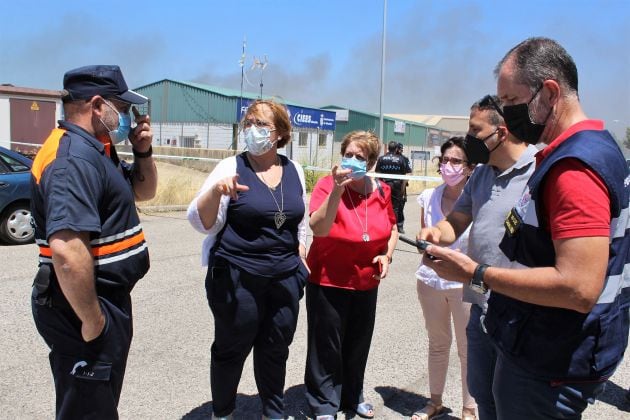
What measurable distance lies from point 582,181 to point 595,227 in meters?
0.15

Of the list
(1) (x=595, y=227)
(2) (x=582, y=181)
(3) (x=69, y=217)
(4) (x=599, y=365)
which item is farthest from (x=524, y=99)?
(3) (x=69, y=217)

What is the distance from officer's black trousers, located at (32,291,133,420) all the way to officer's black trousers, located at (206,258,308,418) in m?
0.81

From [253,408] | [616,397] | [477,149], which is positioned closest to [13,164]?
[253,408]

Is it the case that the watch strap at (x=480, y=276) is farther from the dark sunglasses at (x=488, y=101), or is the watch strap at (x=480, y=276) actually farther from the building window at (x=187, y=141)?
the building window at (x=187, y=141)

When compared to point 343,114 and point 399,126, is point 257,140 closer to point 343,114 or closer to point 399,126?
A: point 343,114

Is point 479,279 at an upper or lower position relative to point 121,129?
lower

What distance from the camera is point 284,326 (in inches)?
128

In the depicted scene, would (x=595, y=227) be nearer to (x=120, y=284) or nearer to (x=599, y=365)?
(x=599, y=365)

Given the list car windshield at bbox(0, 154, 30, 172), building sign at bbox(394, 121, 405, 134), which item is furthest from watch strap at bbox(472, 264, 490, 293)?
building sign at bbox(394, 121, 405, 134)

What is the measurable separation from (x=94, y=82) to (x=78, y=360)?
1.24 meters

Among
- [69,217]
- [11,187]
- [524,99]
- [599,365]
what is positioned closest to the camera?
[599,365]

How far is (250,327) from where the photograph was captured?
10.2 feet

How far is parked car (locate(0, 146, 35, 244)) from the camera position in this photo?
795 cm

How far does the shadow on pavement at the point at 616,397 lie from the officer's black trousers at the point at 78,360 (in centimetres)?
352
